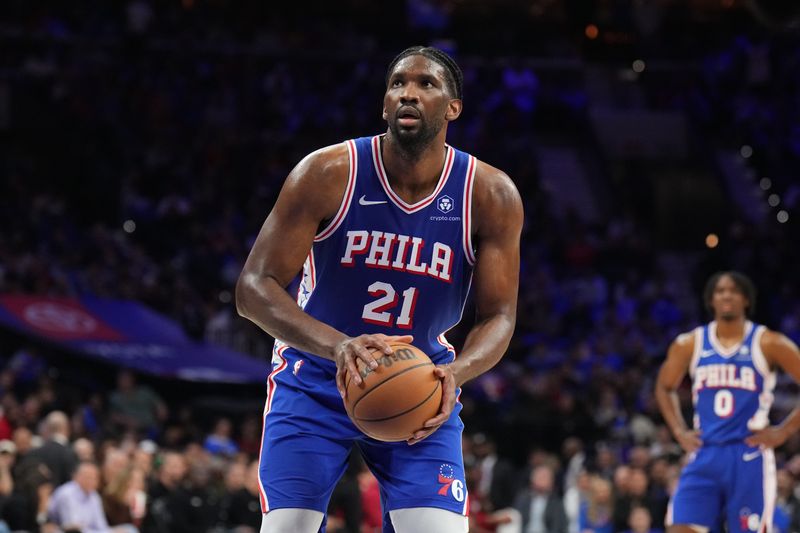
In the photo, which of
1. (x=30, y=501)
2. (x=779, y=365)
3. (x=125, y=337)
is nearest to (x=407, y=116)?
(x=779, y=365)

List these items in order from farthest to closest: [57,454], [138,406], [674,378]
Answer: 1. [138,406]
2. [57,454]
3. [674,378]

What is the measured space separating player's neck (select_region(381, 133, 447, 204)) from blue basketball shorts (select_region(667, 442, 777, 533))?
4.22 meters

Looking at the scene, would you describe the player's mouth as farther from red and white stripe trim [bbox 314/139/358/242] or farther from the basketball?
the basketball

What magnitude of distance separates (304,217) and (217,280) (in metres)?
15.4

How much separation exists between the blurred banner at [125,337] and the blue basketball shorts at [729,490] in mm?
10510

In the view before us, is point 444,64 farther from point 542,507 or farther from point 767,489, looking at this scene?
point 542,507

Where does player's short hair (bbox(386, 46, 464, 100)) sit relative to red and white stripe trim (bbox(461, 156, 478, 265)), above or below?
above

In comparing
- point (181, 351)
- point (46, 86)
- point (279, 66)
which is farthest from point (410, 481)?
point (279, 66)

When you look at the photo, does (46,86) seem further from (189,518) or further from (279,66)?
(189,518)

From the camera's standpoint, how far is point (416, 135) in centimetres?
478

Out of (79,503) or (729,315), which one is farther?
(79,503)

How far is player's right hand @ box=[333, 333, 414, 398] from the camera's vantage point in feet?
14.3

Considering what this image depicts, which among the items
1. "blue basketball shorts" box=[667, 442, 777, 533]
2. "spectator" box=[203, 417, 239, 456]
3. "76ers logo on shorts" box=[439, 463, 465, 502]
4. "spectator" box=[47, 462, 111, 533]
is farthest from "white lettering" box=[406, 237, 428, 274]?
"spectator" box=[203, 417, 239, 456]

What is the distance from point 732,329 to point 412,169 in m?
4.47
